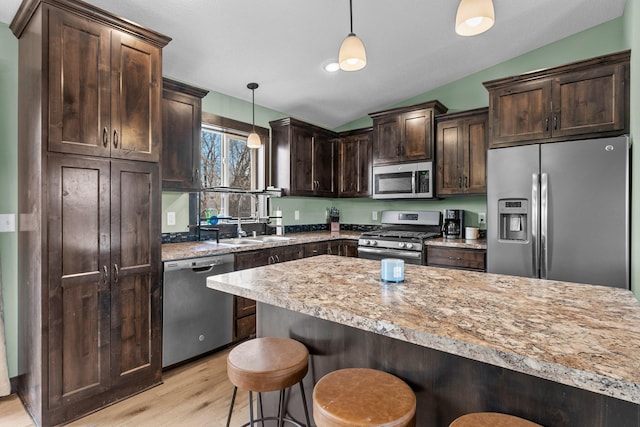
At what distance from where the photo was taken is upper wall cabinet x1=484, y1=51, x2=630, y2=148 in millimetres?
2604

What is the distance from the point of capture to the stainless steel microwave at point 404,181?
390 centimetres

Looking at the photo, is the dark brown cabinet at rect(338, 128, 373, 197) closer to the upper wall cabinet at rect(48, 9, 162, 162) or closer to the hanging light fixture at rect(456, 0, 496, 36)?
the upper wall cabinet at rect(48, 9, 162, 162)

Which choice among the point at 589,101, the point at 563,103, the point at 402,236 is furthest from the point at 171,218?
the point at 589,101

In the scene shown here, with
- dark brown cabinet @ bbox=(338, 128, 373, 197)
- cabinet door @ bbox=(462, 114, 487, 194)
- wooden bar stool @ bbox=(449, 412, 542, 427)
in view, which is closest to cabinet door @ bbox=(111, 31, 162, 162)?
wooden bar stool @ bbox=(449, 412, 542, 427)

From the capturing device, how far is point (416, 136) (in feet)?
13.0

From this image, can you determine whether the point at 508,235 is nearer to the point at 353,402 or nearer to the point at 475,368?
the point at 475,368

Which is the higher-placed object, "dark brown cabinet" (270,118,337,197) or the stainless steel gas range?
"dark brown cabinet" (270,118,337,197)

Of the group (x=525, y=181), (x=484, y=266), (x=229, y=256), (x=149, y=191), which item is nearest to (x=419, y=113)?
(x=525, y=181)

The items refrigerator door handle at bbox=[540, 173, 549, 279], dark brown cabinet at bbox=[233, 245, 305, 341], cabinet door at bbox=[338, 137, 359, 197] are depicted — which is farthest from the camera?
cabinet door at bbox=[338, 137, 359, 197]

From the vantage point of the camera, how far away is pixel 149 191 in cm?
234

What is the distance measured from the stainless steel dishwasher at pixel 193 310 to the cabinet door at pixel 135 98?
0.87 meters

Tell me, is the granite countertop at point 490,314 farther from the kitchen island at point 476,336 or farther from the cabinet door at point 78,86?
the cabinet door at point 78,86

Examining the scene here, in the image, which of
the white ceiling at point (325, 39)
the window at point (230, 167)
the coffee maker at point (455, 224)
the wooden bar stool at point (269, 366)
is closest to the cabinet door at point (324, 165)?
the white ceiling at point (325, 39)

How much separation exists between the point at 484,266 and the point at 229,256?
7.88 ft
